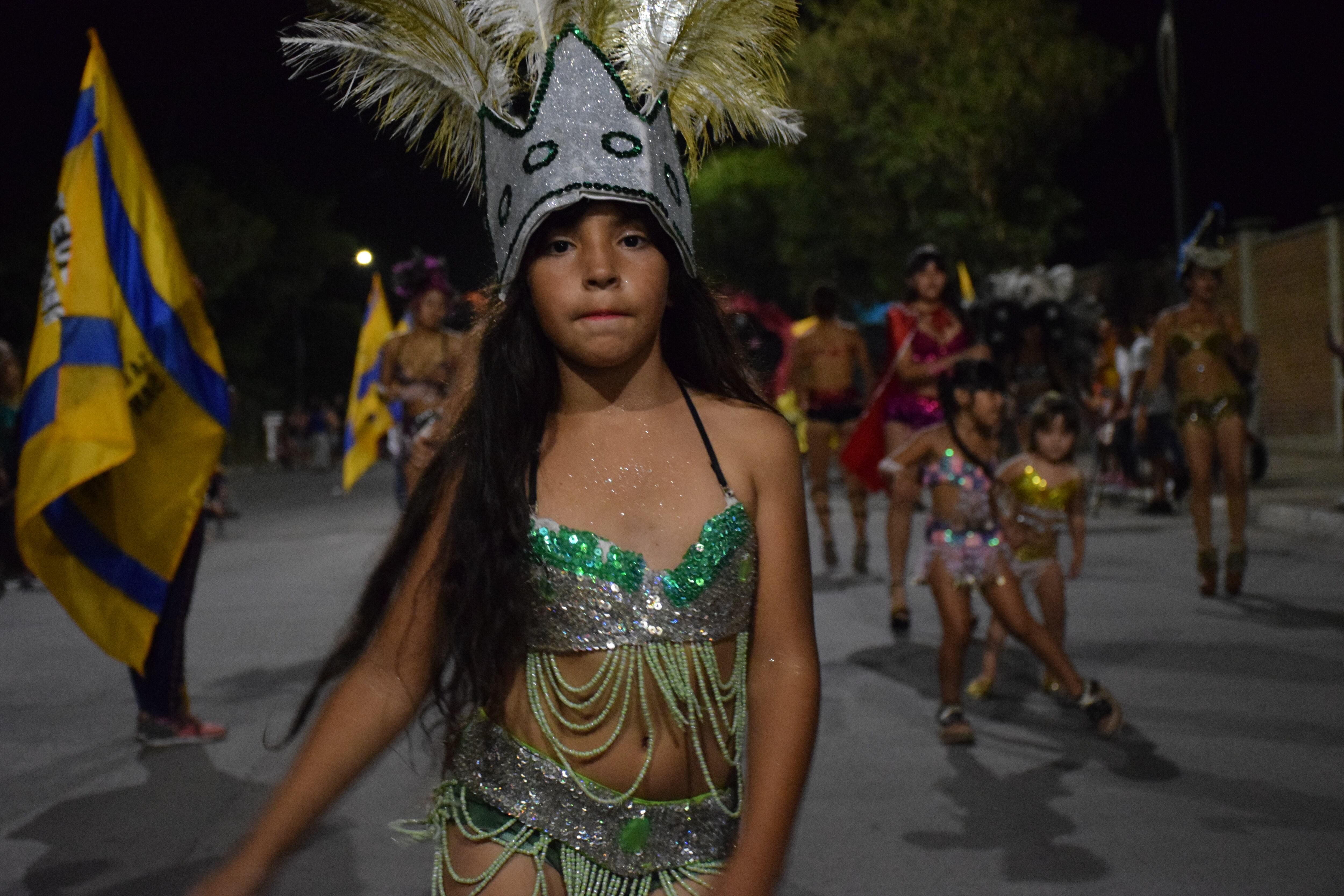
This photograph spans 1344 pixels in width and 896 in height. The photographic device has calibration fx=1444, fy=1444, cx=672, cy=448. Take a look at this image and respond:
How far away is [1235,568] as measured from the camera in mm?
9305

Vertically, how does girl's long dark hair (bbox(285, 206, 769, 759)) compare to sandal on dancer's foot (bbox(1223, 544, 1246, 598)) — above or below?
above

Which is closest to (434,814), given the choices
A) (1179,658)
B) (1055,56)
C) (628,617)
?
(628,617)

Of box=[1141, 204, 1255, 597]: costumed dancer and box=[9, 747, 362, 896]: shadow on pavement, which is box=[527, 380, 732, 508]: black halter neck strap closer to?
box=[9, 747, 362, 896]: shadow on pavement

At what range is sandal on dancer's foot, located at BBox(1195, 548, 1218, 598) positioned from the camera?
941 cm

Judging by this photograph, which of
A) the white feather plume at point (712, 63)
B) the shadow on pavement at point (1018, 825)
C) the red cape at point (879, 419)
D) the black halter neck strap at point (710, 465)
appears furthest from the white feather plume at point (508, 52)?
the red cape at point (879, 419)

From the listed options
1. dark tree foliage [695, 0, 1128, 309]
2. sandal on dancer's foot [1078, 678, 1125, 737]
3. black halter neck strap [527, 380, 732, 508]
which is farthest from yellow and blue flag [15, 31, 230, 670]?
dark tree foliage [695, 0, 1128, 309]

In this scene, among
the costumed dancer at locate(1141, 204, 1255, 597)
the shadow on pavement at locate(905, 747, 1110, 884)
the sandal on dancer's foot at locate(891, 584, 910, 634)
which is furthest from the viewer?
the costumed dancer at locate(1141, 204, 1255, 597)

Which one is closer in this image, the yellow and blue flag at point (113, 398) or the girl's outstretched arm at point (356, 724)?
the girl's outstretched arm at point (356, 724)

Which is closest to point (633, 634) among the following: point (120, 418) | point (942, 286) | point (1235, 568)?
point (120, 418)

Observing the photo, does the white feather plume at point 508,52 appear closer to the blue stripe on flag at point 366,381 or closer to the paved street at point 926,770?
the paved street at point 926,770

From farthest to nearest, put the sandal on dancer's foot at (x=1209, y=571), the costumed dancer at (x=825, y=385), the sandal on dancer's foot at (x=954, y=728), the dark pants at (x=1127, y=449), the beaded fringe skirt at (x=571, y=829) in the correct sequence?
1. the dark pants at (x=1127, y=449)
2. the costumed dancer at (x=825, y=385)
3. the sandal on dancer's foot at (x=1209, y=571)
4. the sandal on dancer's foot at (x=954, y=728)
5. the beaded fringe skirt at (x=571, y=829)

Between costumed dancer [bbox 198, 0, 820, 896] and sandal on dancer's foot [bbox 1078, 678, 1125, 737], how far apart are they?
3.98 metres

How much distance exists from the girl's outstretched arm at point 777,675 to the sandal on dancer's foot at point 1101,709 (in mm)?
3975

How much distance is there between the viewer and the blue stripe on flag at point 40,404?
597 cm
